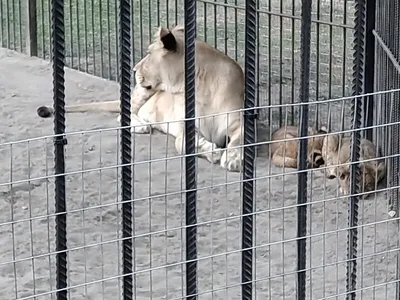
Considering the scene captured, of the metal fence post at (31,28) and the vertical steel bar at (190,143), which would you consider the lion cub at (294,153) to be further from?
the metal fence post at (31,28)

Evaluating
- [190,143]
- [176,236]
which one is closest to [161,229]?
[176,236]

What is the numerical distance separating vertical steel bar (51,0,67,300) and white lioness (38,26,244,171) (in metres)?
4.23

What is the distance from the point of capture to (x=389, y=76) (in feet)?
18.7

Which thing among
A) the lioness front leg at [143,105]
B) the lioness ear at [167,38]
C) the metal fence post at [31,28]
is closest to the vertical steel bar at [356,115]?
the lioness ear at [167,38]

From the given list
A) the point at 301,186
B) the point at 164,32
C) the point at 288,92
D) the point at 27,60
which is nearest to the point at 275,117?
the point at 288,92

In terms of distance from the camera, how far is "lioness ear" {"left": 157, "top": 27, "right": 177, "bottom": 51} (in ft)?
22.8

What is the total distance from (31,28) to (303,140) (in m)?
7.54

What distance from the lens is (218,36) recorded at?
31.4 feet

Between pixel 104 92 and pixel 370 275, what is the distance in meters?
4.41

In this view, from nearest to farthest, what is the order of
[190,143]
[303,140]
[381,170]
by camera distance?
[190,143], [303,140], [381,170]

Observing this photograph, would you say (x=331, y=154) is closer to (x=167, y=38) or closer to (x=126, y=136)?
(x=167, y=38)

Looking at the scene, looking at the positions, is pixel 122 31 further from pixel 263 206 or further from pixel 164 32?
pixel 164 32

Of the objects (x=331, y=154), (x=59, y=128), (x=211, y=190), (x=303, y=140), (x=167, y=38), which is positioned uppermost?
(x=59, y=128)

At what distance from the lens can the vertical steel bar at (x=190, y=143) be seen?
2.38 m
